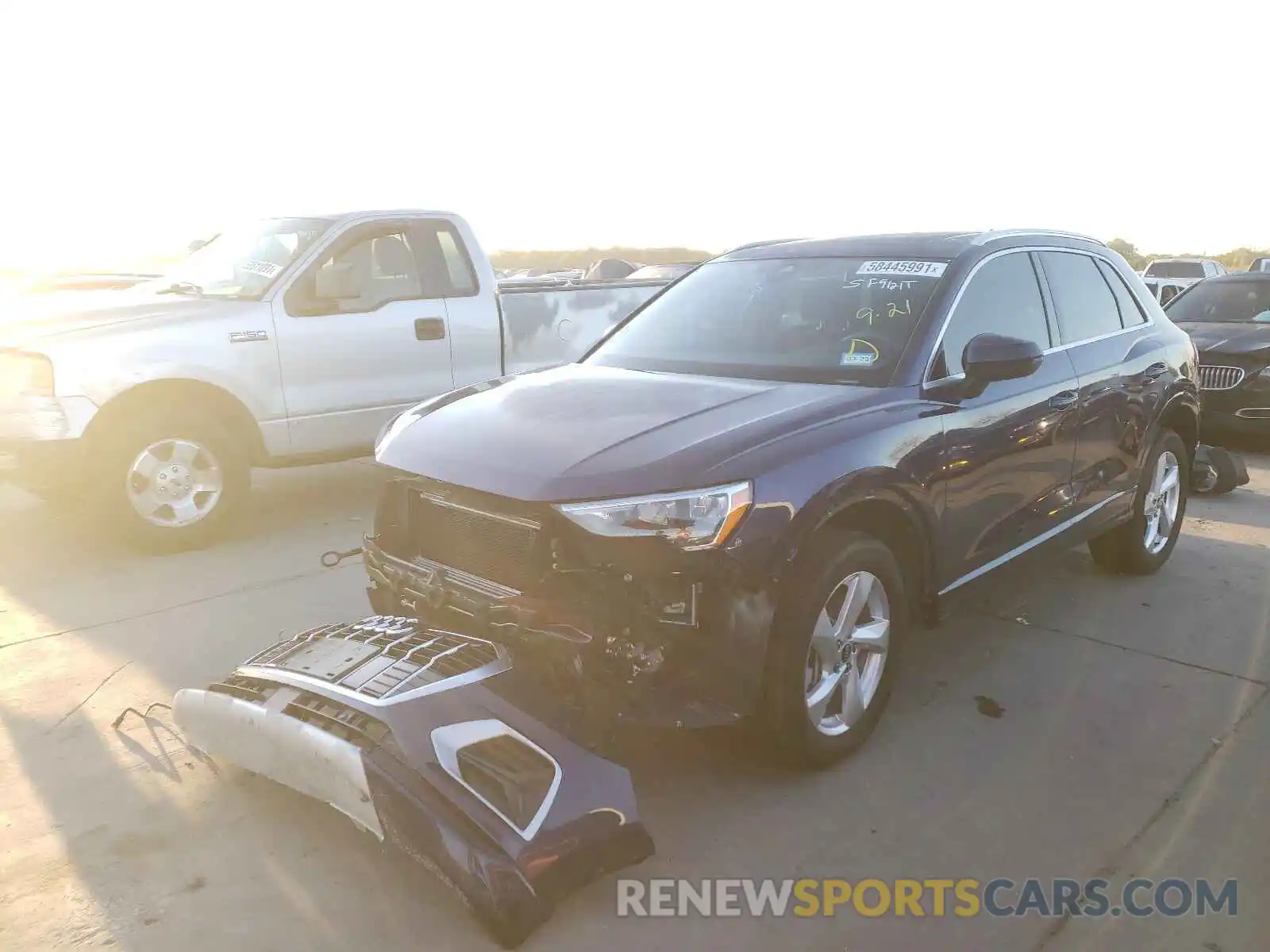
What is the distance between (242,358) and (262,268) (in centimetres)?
72

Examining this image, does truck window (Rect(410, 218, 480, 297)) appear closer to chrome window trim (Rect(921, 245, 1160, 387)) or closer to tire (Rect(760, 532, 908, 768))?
chrome window trim (Rect(921, 245, 1160, 387))

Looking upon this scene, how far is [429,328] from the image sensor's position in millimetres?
6750

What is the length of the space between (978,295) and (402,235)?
4105 mm

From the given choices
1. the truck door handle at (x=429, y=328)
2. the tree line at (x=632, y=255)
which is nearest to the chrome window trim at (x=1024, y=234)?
the truck door handle at (x=429, y=328)

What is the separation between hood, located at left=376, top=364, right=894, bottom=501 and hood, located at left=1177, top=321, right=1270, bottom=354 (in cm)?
674

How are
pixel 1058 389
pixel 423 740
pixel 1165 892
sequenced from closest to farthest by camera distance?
pixel 423 740
pixel 1165 892
pixel 1058 389

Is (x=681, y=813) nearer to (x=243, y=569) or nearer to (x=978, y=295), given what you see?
(x=978, y=295)

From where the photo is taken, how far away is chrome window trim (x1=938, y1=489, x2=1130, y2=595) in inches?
153

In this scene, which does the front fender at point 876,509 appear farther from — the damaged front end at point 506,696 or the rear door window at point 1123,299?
the rear door window at point 1123,299

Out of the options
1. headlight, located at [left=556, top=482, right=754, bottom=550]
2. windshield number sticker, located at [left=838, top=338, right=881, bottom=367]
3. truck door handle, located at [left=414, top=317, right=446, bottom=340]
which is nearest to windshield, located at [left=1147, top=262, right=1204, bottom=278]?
truck door handle, located at [left=414, top=317, right=446, bottom=340]

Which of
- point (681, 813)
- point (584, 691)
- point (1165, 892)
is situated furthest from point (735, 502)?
point (1165, 892)

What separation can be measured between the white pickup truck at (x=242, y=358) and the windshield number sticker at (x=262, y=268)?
0.01m

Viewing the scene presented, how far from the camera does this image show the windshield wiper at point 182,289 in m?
6.38

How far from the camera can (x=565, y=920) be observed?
272 cm
